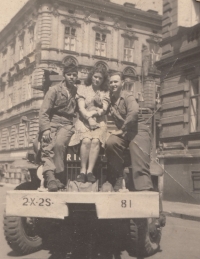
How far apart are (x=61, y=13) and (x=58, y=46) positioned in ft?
6.36

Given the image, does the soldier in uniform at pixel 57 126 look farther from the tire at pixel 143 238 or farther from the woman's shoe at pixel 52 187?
the tire at pixel 143 238

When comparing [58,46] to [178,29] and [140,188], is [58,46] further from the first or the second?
[140,188]

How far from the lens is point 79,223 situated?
5.34 m

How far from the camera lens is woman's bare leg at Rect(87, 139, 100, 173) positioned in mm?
4863

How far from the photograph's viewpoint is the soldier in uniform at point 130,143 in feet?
15.3

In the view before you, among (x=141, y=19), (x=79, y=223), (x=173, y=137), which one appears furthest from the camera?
(x=141, y=19)

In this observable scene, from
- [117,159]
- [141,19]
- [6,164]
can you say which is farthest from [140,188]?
[6,164]

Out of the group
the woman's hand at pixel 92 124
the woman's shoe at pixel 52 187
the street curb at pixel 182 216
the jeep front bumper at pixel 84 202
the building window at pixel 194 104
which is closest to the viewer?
the jeep front bumper at pixel 84 202

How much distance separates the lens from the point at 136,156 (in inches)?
185

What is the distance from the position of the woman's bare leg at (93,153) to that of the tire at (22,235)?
1187 mm

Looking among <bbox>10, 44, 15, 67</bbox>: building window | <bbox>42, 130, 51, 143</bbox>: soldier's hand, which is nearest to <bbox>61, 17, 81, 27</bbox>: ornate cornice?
<bbox>10, 44, 15, 67</bbox>: building window

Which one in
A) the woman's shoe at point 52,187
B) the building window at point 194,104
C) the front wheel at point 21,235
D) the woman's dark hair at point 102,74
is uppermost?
the building window at point 194,104

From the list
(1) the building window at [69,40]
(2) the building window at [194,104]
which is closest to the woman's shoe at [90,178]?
(2) the building window at [194,104]

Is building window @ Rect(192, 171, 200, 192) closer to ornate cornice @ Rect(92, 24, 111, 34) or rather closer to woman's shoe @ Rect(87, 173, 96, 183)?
ornate cornice @ Rect(92, 24, 111, 34)
